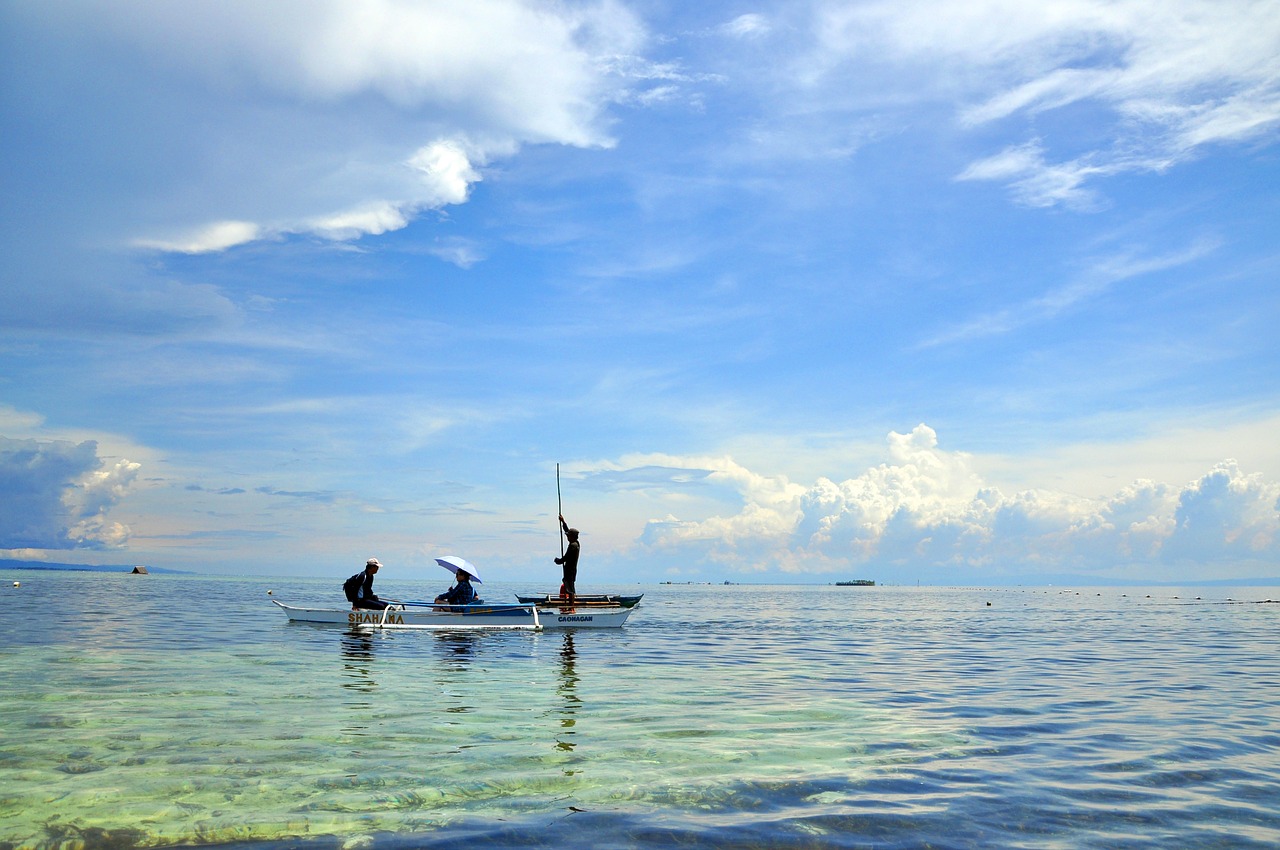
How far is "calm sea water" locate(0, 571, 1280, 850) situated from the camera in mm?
8430

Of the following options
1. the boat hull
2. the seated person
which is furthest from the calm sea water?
the boat hull

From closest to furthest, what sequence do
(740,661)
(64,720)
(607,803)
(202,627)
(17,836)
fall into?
(17,836)
(607,803)
(64,720)
(740,661)
(202,627)

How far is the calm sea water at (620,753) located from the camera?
8.43 metres

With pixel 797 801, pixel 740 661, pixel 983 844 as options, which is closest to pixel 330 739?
pixel 797 801

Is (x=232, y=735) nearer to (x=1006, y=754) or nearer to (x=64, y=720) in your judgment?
(x=64, y=720)

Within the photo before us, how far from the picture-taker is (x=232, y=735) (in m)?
12.7

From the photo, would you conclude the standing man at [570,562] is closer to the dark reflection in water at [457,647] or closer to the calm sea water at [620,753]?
the dark reflection in water at [457,647]

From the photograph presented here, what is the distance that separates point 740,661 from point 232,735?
16971mm

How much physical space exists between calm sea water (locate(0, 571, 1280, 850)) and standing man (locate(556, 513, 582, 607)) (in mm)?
10442

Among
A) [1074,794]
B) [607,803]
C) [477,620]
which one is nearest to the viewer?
[607,803]

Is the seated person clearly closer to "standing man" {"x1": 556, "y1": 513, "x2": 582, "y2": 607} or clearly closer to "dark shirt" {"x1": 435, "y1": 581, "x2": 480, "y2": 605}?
"dark shirt" {"x1": 435, "y1": 581, "x2": 480, "y2": 605}

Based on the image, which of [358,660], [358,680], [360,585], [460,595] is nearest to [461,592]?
[460,595]

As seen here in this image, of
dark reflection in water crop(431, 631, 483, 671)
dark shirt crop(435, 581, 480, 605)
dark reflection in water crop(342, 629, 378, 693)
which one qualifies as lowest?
dark reflection in water crop(431, 631, 483, 671)

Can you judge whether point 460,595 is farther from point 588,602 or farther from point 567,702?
point 567,702
